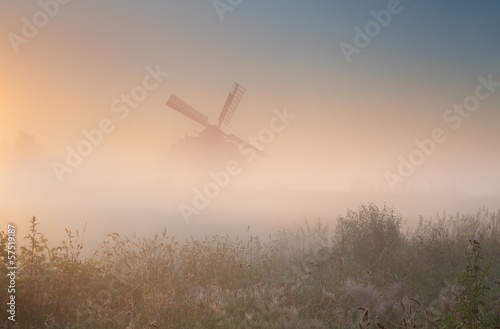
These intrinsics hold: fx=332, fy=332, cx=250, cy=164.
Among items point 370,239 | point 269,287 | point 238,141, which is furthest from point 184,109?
point 269,287

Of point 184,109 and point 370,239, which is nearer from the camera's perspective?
point 370,239

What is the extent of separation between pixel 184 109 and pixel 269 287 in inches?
1242

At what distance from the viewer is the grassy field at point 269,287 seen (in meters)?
5.64

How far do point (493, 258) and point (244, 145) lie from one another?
28.6m

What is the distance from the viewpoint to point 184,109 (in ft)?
121

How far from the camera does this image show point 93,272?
7.12m

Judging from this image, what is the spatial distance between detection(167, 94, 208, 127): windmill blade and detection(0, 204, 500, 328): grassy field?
91.3 ft

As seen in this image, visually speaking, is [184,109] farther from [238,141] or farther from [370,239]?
[370,239]

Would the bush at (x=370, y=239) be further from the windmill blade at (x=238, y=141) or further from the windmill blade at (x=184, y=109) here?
the windmill blade at (x=184, y=109)

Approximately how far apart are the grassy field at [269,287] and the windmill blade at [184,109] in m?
27.8

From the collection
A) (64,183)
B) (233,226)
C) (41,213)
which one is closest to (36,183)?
(64,183)

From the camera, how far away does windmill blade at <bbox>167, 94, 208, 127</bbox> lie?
36.9 m

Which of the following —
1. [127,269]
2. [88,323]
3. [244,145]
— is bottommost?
[88,323]

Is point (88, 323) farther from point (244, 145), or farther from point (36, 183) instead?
point (36, 183)
